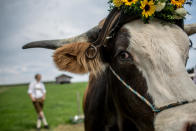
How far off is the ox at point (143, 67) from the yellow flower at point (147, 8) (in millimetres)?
107

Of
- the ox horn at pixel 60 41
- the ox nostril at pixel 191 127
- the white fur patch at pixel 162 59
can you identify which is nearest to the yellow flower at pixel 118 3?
the white fur patch at pixel 162 59

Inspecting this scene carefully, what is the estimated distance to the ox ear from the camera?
2.48 metres

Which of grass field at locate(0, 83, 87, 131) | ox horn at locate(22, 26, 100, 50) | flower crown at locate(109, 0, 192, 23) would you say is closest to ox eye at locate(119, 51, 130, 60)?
flower crown at locate(109, 0, 192, 23)

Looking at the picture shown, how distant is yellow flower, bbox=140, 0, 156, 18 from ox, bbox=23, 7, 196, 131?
0.11 m

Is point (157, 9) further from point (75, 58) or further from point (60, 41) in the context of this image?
point (60, 41)

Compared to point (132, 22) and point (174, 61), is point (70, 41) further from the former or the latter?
point (174, 61)

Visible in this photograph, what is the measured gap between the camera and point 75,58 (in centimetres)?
259

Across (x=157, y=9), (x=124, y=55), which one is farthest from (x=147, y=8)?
(x=124, y=55)

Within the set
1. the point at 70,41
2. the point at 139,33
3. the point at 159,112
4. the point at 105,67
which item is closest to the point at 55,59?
the point at 70,41

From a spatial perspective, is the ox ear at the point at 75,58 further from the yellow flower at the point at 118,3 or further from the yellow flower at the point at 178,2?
the yellow flower at the point at 178,2

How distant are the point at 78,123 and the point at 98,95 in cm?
604

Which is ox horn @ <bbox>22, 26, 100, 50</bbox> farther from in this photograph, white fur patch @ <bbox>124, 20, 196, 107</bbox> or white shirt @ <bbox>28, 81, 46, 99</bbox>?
white shirt @ <bbox>28, 81, 46, 99</bbox>

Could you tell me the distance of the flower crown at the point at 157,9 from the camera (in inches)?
82.4

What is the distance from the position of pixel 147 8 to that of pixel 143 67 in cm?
78
